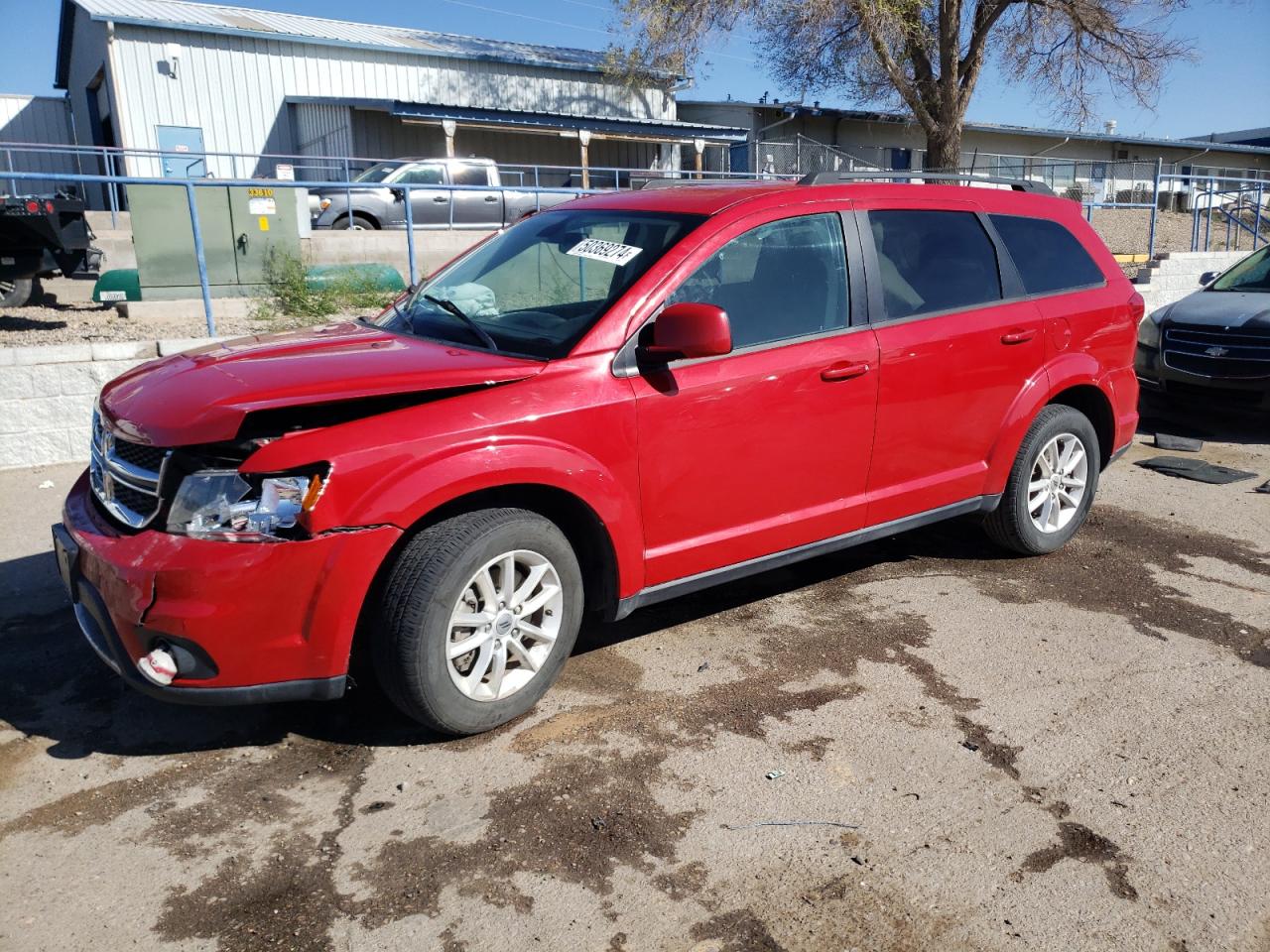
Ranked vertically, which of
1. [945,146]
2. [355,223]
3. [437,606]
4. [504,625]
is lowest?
[504,625]

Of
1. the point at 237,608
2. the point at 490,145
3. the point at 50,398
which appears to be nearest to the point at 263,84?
the point at 490,145

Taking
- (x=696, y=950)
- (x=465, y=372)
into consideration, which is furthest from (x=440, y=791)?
(x=465, y=372)

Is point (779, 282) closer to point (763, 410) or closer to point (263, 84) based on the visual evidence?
point (763, 410)

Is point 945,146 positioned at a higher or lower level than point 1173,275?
higher

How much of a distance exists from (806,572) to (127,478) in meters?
3.15

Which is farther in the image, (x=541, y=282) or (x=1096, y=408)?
(x=1096, y=408)

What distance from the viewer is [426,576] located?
3.15m

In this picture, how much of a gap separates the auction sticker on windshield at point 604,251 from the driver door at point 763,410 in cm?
26

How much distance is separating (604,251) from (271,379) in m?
1.42

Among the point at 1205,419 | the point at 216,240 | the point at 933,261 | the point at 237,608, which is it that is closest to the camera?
the point at 237,608

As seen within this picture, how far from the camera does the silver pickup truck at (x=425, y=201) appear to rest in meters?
16.6

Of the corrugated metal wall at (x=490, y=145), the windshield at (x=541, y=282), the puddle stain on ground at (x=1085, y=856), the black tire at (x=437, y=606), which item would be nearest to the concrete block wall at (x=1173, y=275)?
the windshield at (x=541, y=282)

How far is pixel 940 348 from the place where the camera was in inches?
175

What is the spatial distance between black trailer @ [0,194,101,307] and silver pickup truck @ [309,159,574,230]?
17.1 feet
